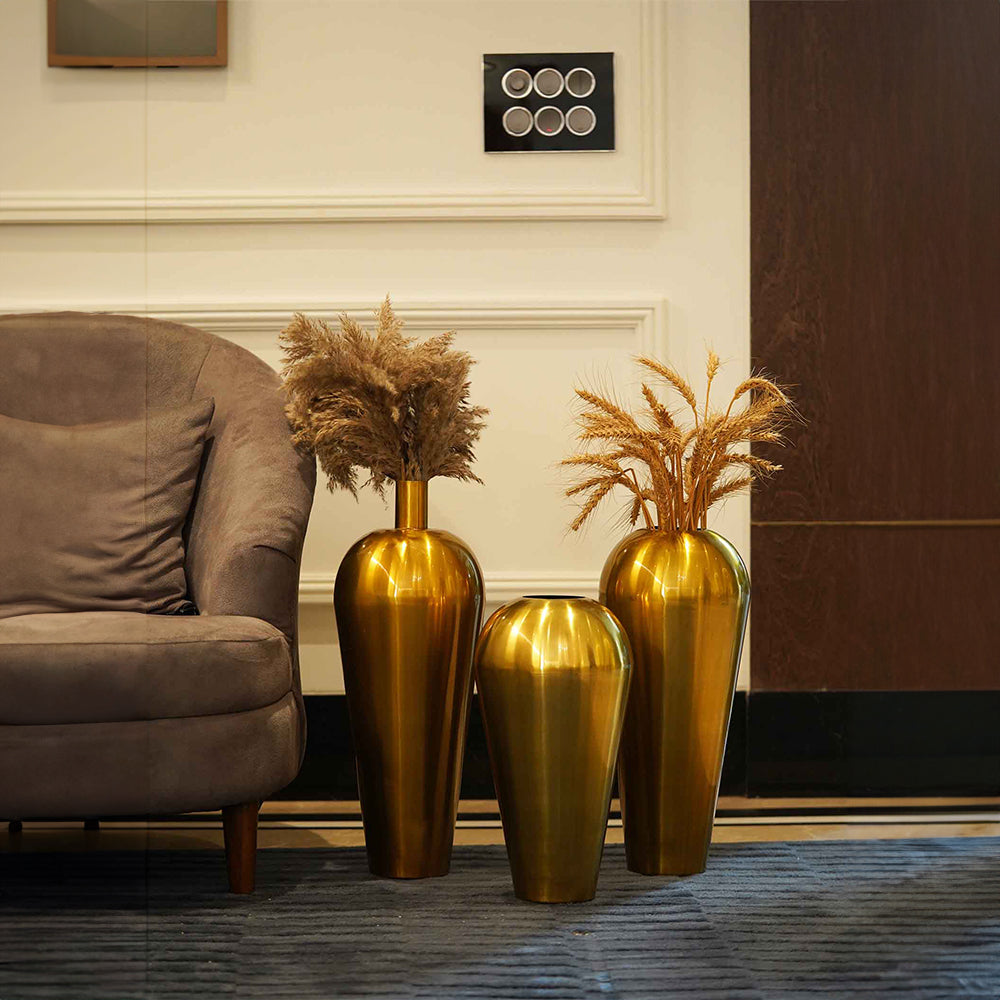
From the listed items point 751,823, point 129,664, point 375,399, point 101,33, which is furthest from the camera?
point 751,823

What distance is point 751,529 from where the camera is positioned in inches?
98.5

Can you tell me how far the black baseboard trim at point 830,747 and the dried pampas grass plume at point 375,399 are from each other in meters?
0.74

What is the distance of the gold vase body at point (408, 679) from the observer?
1814 mm

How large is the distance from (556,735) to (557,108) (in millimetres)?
1398

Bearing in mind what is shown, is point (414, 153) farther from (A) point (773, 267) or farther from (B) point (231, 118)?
(A) point (773, 267)

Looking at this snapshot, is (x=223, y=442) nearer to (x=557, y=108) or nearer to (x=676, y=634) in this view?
(x=676, y=634)

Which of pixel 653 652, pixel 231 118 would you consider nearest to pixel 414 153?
pixel 231 118

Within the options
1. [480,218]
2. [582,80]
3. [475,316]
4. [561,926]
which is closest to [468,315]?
[475,316]

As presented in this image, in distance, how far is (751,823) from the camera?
2270mm

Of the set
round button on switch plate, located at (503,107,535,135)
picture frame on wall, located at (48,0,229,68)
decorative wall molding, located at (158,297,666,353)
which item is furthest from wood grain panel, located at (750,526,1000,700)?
picture frame on wall, located at (48,0,229,68)

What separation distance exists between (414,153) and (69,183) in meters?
1.77

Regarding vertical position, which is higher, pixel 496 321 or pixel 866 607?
pixel 496 321

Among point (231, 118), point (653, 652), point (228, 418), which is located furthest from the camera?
point (231, 118)

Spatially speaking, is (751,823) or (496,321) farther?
(496,321)
